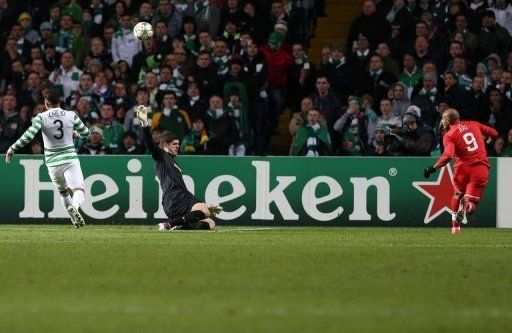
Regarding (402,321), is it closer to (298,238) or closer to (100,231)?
(298,238)

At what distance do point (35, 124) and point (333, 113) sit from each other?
263 inches

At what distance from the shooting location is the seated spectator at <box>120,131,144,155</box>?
22.6 m

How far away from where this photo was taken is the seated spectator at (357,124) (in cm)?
2225

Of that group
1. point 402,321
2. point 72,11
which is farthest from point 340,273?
point 72,11

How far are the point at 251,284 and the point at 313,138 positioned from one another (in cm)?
1193

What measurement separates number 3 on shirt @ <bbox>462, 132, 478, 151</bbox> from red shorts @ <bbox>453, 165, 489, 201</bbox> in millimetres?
295

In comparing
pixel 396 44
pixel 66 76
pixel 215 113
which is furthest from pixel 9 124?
pixel 396 44

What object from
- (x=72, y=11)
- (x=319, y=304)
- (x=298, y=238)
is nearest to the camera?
(x=319, y=304)

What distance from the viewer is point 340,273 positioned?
11.5 meters

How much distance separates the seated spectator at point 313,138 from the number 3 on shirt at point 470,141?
14.4 feet

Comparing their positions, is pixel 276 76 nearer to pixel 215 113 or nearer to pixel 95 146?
pixel 215 113

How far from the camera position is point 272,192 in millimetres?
21031

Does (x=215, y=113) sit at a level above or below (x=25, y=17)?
below

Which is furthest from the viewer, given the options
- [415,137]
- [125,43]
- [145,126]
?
[125,43]
